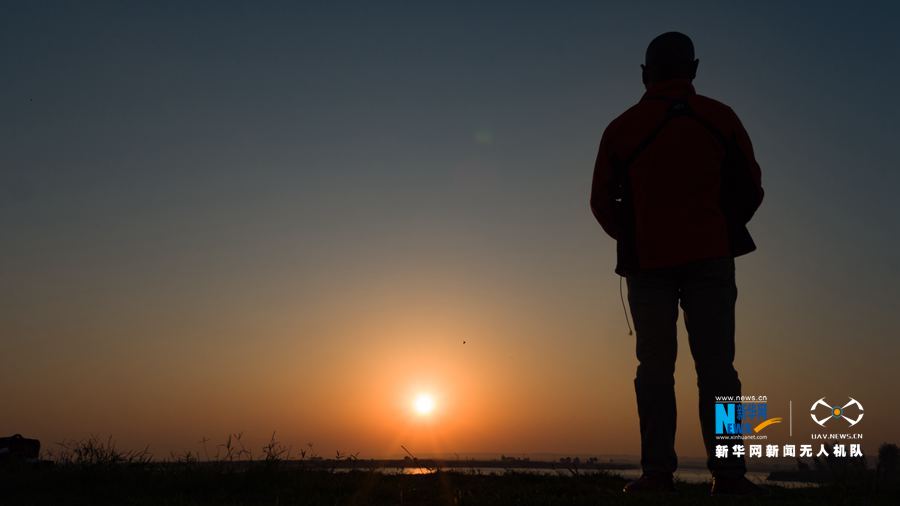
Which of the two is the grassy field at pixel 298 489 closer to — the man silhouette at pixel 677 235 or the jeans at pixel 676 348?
the jeans at pixel 676 348

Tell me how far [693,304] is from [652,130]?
1373 mm

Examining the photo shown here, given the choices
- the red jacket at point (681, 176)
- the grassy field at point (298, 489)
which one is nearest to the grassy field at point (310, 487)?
the grassy field at point (298, 489)

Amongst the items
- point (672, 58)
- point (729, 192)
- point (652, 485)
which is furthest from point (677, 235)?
point (652, 485)

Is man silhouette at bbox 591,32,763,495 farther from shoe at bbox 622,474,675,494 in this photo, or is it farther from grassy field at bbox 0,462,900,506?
grassy field at bbox 0,462,900,506

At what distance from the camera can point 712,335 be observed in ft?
15.8

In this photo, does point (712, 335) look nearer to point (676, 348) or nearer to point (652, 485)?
point (676, 348)

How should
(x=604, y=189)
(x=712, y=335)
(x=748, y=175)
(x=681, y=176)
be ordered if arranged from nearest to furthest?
(x=712, y=335) < (x=681, y=176) < (x=748, y=175) < (x=604, y=189)

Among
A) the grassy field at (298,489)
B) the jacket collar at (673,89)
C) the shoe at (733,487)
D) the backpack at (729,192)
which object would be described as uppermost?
the jacket collar at (673,89)

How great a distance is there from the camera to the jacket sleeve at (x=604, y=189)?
210 inches

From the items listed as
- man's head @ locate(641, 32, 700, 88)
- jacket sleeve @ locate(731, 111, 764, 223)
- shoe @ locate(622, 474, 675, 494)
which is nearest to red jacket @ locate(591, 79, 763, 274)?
jacket sleeve @ locate(731, 111, 764, 223)

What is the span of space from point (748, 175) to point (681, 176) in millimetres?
584

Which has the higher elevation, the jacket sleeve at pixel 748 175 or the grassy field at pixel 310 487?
the jacket sleeve at pixel 748 175

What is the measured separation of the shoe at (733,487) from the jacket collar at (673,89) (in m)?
2.92

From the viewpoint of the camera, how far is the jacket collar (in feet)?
17.1
